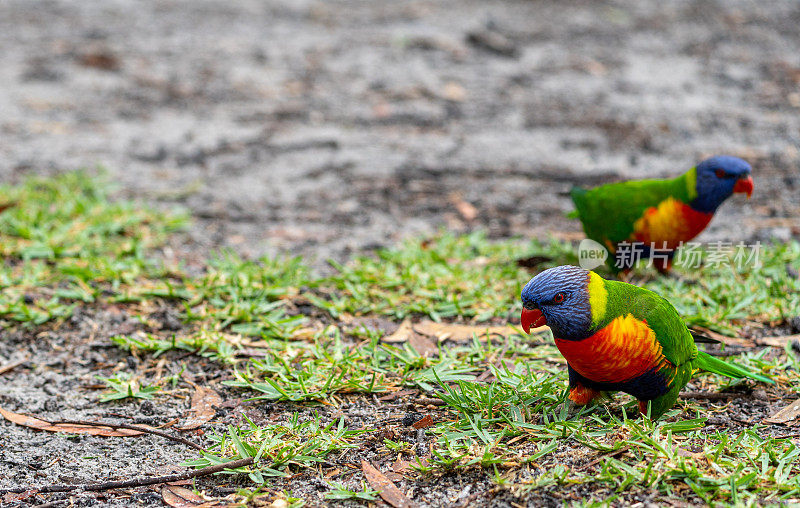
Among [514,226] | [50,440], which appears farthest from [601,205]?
[50,440]

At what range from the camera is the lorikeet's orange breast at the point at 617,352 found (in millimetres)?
2340

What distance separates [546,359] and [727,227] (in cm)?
216

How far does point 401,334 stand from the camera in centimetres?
345

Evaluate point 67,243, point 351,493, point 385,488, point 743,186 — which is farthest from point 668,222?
point 67,243

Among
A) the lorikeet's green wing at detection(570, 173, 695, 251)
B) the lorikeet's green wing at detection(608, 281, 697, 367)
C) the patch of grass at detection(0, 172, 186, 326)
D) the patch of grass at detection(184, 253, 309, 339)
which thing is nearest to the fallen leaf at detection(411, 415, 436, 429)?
the lorikeet's green wing at detection(608, 281, 697, 367)

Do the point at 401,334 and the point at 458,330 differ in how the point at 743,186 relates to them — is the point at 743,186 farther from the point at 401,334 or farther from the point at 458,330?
the point at 401,334

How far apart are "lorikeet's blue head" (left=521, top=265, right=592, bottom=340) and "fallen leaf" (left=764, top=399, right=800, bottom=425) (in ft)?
A: 3.07

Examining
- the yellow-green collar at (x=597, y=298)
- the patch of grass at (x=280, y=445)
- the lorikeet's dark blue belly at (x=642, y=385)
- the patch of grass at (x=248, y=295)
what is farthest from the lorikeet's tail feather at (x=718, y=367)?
the patch of grass at (x=248, y=295)

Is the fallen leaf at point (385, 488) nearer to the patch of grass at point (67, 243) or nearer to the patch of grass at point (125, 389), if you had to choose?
the patch of grass at point (125, 389)

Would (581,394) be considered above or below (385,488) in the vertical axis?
above

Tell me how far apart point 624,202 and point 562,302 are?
162 centimetres

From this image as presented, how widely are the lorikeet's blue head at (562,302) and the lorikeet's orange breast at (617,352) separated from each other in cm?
6

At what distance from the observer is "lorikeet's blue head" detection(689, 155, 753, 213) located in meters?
3.63

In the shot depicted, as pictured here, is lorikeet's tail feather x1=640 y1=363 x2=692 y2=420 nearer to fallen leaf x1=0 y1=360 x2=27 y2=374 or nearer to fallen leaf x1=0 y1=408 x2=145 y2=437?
fallen leaf x1=0 y1=408 x2=145 y2=437
